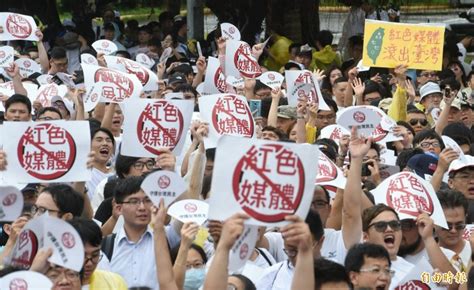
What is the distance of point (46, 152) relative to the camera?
29.4ft

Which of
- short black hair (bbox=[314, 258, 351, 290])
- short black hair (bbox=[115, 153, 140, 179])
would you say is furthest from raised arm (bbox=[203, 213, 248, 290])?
short black hair (bbox=[115, 153, 140, 179])

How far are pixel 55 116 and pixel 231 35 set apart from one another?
13.0ft

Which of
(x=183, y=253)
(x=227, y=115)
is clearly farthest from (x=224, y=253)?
(x=227, y=115)

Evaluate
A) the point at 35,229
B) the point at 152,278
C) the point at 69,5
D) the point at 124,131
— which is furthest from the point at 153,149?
the point at 69,5

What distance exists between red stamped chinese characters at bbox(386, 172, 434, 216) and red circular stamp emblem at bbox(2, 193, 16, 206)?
234 centimetres

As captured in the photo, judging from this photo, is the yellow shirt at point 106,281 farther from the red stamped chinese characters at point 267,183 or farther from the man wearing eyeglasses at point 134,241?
the red stamped chinese characters at point 267,183

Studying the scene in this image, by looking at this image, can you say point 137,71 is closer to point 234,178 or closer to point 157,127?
point 157,127

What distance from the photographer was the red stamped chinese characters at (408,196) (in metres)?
8.57

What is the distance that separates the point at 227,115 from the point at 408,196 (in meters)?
2.31

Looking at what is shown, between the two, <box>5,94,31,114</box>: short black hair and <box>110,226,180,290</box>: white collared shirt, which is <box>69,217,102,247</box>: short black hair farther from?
<box>5,94,31,114</box>: short black hair

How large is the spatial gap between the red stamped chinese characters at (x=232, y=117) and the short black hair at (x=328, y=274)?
3.73 metres

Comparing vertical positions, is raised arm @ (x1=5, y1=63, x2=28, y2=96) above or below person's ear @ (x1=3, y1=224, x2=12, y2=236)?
below

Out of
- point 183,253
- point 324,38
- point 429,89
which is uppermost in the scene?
point 183,253

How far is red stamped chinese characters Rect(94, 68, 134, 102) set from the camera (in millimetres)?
11891
